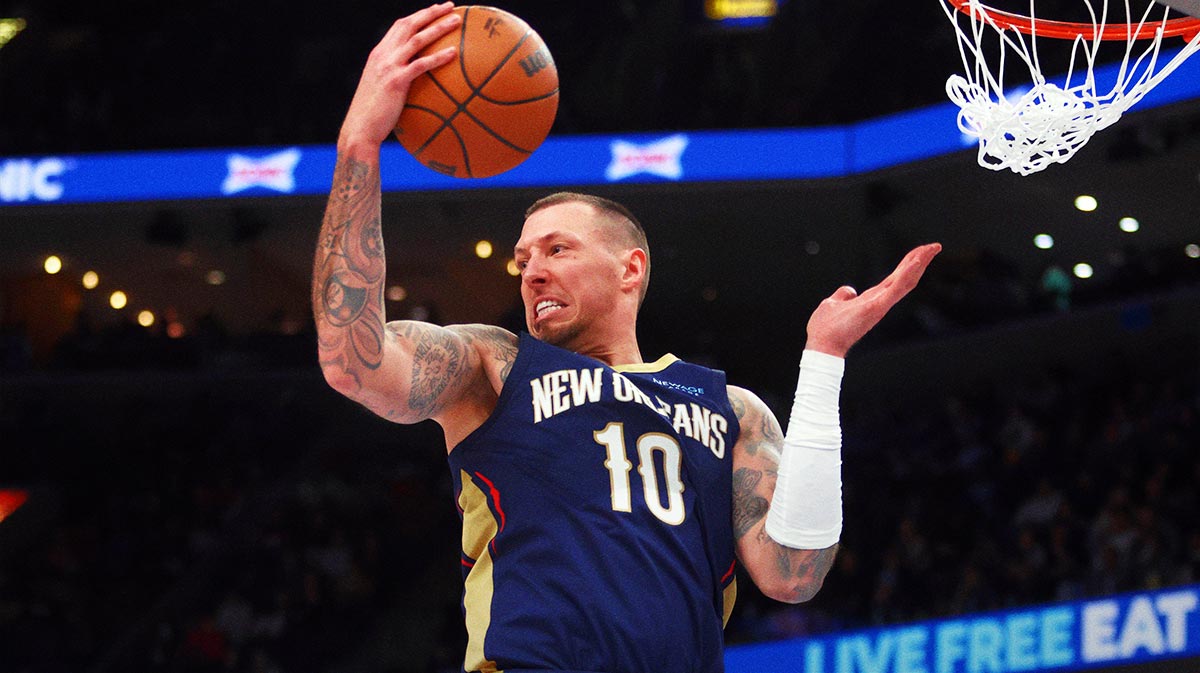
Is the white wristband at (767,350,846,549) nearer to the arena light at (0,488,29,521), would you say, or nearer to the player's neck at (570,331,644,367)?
the player's neck at (570,331,644,367)

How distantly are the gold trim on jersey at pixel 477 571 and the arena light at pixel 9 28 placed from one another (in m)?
11.9

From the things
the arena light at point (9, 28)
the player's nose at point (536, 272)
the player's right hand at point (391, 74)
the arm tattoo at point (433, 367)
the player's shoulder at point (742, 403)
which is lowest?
the player's shoulder at point (742, 403)

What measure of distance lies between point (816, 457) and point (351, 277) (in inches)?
34.4

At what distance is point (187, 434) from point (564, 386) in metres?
10.8

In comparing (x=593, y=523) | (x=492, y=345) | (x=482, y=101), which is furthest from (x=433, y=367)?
(x=482, y=101)

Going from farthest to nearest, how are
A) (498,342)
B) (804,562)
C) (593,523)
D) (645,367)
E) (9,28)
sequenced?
(9,28) → (645,367) → (498,342) → (804,562) → (593,523)

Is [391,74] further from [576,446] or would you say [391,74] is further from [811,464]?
[811,464]

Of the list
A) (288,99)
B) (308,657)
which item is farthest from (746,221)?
(308,657)

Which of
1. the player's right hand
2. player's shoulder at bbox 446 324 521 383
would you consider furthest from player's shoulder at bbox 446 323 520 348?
the player's right hand

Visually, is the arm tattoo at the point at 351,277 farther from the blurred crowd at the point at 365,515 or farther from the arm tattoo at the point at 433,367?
the blurred crowd at the point at 365,515

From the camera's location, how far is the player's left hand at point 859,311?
2521mm

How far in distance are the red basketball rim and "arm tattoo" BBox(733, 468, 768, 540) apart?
173 cm

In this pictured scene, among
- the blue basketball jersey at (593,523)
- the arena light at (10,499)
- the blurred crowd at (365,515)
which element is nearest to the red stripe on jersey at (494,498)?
the blue basketball jersey at (593,523)

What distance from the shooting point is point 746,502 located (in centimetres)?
269
